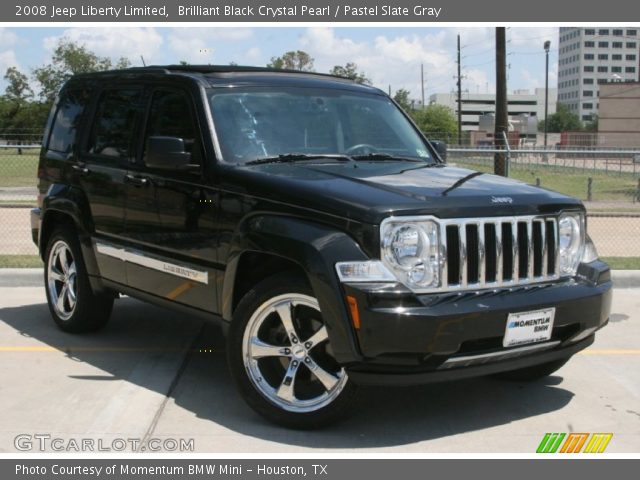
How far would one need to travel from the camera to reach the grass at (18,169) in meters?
21.5

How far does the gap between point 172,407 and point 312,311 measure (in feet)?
3.90

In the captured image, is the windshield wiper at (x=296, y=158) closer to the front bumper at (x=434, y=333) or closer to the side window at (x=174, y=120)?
the side window at (x=174, y=120)

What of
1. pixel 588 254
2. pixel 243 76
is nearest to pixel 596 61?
pixel 243 76

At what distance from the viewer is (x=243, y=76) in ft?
18.2

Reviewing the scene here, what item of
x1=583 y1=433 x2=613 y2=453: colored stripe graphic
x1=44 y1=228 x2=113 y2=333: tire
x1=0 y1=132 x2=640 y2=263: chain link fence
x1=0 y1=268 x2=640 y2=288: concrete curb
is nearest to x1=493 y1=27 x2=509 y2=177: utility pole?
x1=0 y1=132 x2=640 y2=263: chain link fence

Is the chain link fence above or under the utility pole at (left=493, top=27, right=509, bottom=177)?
under

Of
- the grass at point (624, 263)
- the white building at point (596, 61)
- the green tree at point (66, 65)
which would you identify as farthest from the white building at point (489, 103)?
the grass at point (624, 263)

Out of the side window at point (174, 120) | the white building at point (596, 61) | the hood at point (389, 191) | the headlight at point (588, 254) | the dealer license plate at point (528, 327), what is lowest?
the dealer license plate at point (528, 327)

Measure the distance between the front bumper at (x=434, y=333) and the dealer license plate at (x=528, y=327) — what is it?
3cm

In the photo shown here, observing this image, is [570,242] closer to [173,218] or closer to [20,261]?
[173,218]

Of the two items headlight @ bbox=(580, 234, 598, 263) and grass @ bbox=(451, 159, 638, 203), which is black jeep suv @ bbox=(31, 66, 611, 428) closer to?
headlight @ bbox=(580, 234, 598, 263)

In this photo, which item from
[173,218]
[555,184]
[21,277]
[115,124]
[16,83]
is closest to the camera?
[173,218]

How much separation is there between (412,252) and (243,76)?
6.89 ft

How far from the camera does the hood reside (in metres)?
4.19
